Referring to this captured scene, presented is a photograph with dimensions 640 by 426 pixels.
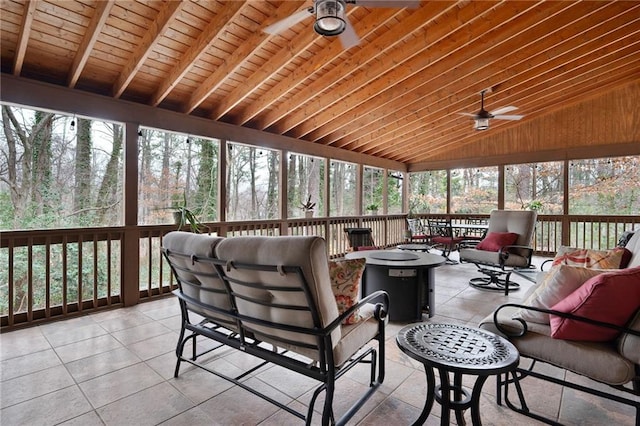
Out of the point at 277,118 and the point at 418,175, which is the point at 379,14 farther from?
the point at 418,175

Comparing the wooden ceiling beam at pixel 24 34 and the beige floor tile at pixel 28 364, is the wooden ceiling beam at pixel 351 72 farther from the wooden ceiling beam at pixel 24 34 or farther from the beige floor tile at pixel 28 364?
the beige floor tile at pixel 28 364

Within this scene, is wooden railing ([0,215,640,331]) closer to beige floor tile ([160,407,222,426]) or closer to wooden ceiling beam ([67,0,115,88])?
wooden ceiling beam ([67,0,115,88])

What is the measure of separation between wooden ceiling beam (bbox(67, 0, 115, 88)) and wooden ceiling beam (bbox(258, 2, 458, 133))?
257 cm

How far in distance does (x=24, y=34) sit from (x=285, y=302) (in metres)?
3.39

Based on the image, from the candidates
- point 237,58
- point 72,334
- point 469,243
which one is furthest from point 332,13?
point 469,243

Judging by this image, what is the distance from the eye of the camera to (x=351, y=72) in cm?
416

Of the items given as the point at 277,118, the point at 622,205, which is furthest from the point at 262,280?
the point at 622,205

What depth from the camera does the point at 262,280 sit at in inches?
62.7

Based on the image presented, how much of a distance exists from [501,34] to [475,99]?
73.1 inches

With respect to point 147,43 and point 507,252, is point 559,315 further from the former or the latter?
point 147,43

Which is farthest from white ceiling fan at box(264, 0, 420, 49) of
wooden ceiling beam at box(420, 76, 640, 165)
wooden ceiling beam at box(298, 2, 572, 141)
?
wooden ceiling beam at box(420, 76, 640, 165)

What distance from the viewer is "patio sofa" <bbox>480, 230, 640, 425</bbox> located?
4.92 feet

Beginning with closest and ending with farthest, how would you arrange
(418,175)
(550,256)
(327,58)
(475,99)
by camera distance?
(327,58)
(475,99)
(550,256)
(418,175)

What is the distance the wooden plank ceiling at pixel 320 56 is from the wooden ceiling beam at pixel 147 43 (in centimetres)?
2
